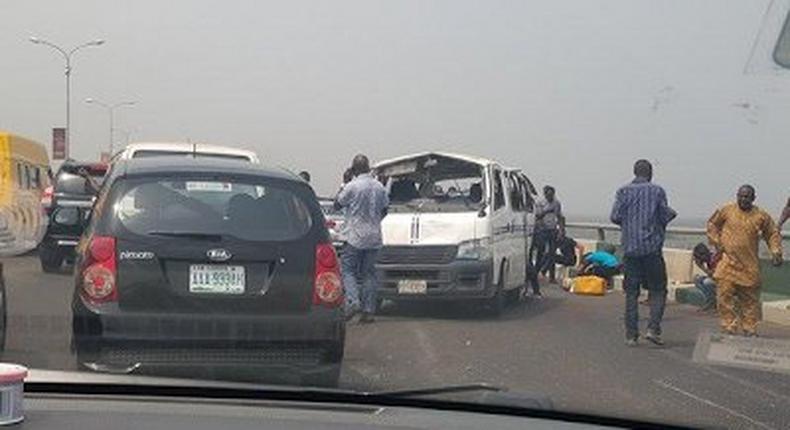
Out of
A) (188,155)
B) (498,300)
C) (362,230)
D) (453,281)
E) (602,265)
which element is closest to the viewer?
(188,155)

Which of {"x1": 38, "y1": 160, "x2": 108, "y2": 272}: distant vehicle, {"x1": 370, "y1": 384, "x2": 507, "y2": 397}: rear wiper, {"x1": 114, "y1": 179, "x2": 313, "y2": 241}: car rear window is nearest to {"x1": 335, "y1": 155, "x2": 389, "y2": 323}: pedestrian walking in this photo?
{"x1": 38, "y1": 160, "x2": 108, "y2": 272}: distant vehicle

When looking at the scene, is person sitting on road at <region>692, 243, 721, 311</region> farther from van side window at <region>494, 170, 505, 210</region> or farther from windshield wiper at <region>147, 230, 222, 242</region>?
windshield wiper at <region>147, 230, 222, 242</region>

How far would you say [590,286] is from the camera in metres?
16.0

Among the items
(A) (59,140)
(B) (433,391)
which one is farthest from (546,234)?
(B) (433,391)

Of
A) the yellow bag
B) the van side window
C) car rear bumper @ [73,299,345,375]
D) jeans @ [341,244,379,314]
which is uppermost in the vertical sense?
the van side window

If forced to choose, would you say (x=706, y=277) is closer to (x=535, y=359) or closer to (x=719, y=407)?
(x=535, y=359)

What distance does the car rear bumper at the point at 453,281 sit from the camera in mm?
12305

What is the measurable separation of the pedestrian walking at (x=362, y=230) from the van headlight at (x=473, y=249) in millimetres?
1048

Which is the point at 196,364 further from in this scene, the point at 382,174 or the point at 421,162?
the point at 382,174

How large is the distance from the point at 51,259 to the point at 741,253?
6.16 m

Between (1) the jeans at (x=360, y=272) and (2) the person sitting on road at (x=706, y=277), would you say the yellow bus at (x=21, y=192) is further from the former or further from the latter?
(2) the person sitting on road at (x=706, y=277)

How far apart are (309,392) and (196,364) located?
3.16ft

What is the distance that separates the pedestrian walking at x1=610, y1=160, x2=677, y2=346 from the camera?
1060cm

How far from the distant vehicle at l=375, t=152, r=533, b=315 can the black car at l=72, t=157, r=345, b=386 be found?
17.6 feet
